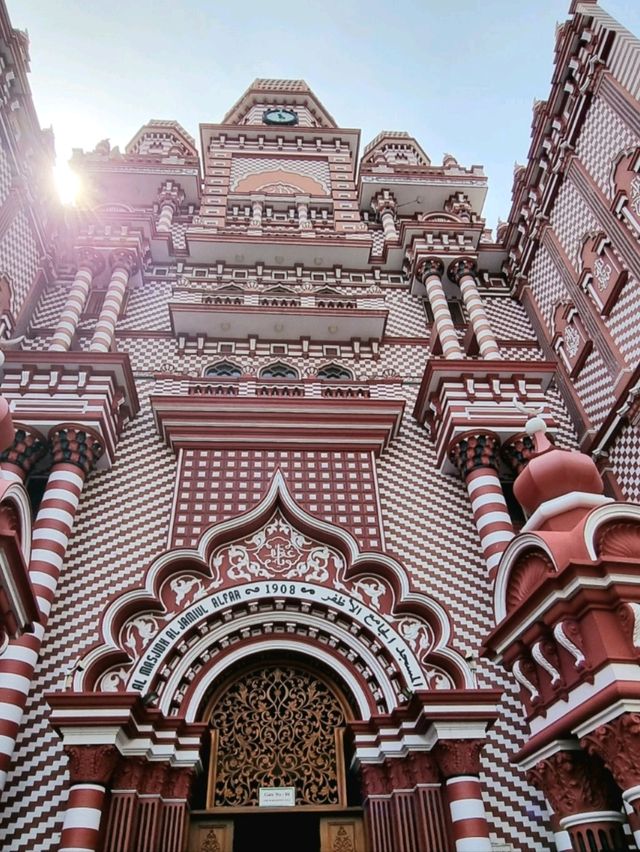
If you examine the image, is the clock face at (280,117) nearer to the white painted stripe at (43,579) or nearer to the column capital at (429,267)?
the column capital at (429,267)

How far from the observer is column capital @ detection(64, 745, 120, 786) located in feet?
23.4

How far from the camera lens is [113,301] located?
13734 mm

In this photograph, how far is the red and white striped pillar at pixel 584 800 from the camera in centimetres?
533

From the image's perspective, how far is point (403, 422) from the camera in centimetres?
1262

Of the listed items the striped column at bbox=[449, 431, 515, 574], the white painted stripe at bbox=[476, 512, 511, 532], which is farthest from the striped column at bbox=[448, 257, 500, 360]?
the white painted stripe at bbox=[476, 512, 511, 532]

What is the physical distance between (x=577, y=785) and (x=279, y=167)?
710 inches

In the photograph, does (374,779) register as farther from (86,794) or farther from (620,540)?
(620,540)

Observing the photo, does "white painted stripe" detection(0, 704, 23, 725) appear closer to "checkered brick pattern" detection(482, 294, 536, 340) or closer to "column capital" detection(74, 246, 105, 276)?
"column capital" detection(74, 246, 105, 276)

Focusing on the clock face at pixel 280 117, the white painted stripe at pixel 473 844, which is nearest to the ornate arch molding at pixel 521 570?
the white painted stripe at pixel 473 844

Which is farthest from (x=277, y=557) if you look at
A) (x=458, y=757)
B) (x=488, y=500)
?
(x=458, y=757)

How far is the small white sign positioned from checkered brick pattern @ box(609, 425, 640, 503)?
21.9 ft

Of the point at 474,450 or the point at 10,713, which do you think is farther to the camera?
the point at 474,450

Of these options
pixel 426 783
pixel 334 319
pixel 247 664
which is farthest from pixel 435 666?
pixel 334 319

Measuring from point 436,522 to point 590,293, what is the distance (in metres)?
5.69
